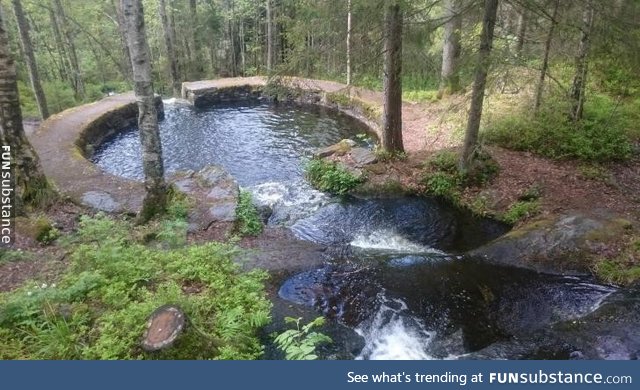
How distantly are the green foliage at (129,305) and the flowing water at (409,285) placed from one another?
81cm

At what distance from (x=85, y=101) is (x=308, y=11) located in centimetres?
1776

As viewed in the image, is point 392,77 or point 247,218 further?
point 392,77

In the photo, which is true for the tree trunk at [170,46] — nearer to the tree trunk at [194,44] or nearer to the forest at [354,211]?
the tree trunk at [194,44]

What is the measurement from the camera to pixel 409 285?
23.2ft

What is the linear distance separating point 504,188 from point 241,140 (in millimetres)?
9929

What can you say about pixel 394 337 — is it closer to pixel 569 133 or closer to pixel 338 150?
pixel 338 150

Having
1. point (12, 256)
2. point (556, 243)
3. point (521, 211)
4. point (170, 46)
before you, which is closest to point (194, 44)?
point (170, 46)

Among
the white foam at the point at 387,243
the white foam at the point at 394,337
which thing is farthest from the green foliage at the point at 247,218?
the white foam at the point at 394,337

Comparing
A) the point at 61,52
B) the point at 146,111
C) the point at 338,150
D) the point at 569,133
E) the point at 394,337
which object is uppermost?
the point at 61,52

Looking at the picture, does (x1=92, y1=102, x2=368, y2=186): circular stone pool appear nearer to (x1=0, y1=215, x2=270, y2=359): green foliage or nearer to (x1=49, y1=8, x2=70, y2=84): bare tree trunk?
(x1=0, y1=215, x2=270, y2=359): green foliage

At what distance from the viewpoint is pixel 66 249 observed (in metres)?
6.84

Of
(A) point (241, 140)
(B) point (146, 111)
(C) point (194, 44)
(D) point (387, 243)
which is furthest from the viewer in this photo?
(C) point (194, 44)

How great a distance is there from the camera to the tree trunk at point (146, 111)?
698 centimetres

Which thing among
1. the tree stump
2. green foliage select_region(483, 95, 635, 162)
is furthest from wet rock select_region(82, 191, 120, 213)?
green foliage select_region(483, 95, 635, 162)
